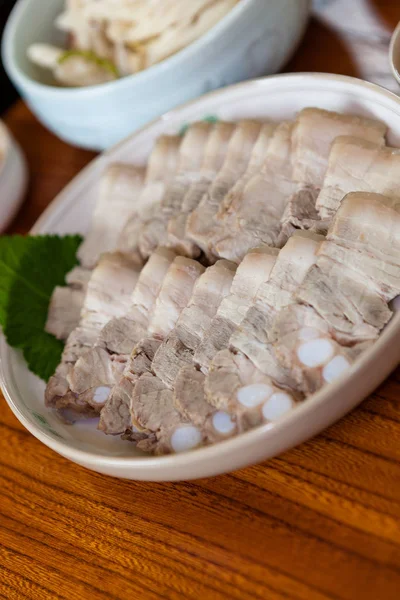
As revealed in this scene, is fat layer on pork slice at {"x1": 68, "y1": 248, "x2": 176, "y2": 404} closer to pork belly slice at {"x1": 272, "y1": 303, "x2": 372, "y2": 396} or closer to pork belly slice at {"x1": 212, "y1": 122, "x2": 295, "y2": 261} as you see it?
pork belly slice at {"x1": 212, "y1": 122, "x2": 295, "y2": 261}

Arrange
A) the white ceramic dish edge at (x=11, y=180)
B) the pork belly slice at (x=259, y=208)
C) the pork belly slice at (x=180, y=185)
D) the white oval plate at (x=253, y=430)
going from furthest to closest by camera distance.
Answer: the white ceramic dish edge at (x=11, y=180)
the pork belly slice at (x=180, y=185)
the pork belly slice at (x=259, y=208)
the white oval plate at (x=253, y=430)

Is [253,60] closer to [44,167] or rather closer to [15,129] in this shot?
[44,167]

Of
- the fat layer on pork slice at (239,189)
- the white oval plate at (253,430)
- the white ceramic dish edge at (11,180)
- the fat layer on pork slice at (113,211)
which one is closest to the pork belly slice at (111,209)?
the fat layer on pork slice at (113,211)

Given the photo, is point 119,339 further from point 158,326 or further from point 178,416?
point 178,416

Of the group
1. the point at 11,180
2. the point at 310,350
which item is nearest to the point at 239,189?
the point at 310,350

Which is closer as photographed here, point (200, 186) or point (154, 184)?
point (200, 186)

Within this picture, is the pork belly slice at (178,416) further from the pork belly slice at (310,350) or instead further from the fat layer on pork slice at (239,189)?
the fat layer on pork slice at (239,189)
